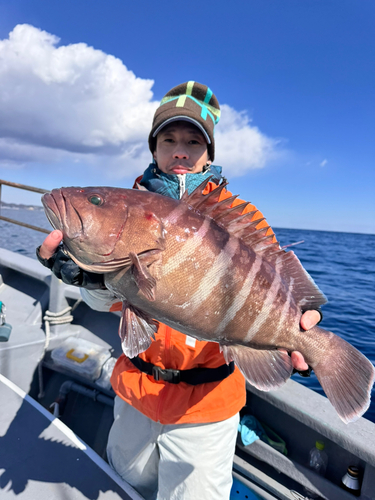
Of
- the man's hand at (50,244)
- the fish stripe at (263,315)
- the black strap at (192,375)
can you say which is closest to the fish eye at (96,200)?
the man's hand at (50,244)

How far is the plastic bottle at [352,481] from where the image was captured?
2367mm

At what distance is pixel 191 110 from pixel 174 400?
2.23 meters

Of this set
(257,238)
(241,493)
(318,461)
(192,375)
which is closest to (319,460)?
(318,461)

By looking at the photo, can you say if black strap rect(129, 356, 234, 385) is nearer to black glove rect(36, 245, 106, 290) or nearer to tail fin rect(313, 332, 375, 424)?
tail fin rect(313, 332, 375, 424)

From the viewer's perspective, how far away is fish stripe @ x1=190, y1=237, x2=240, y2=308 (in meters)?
1.53

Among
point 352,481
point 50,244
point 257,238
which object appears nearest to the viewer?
point 50,244

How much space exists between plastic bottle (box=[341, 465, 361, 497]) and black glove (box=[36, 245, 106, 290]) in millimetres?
2498

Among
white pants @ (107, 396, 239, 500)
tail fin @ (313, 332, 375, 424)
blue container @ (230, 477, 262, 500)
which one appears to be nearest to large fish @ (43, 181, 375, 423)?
tail fin @ (313, 332, 375, 424)

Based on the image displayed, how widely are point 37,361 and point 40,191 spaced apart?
2.39 meters

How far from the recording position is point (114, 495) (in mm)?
2146

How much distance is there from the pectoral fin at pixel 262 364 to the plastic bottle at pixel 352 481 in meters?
1.49

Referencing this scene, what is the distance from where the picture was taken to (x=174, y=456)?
2.08 meters

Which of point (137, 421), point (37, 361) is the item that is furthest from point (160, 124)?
point (37, 361)

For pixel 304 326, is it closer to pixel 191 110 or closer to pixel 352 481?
pixel 352 481
